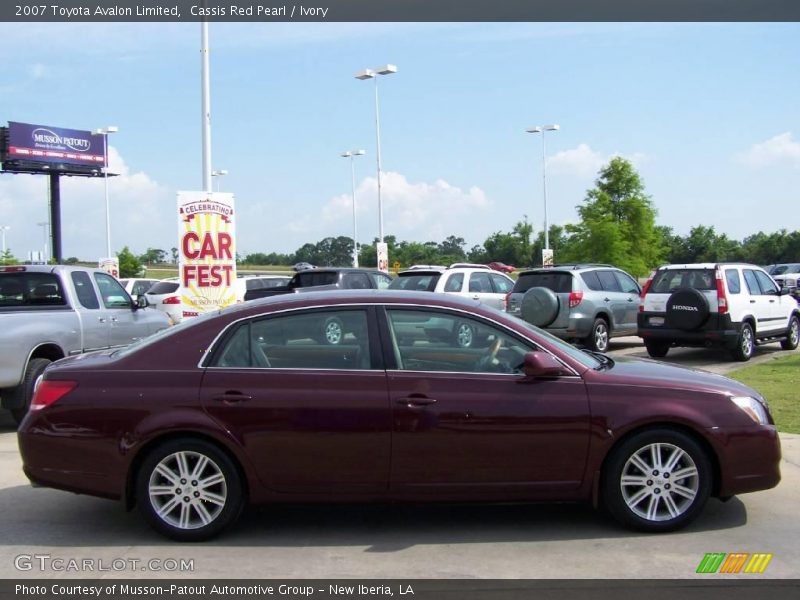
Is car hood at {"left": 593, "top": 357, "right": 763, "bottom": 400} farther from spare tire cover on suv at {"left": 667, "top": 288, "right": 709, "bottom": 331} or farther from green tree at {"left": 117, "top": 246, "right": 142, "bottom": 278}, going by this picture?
green tree at {"left": 117, "top": 246, "right": 142, "bottom": 278}

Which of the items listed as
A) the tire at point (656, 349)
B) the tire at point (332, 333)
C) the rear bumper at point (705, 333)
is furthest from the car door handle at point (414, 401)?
the tire at point (656, 349)

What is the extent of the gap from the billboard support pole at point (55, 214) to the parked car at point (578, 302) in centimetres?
5750

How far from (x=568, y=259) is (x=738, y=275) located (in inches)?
1229

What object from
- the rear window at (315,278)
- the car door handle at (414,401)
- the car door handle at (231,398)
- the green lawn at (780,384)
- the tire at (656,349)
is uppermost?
the rear window at (315,278)

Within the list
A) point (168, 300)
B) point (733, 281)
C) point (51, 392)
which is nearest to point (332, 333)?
point (51, 392)

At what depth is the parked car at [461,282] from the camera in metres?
17.2

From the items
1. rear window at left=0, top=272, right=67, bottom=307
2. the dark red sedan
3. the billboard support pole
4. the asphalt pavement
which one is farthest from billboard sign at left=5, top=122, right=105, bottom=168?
the dark red sedan

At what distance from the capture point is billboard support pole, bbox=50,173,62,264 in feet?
218

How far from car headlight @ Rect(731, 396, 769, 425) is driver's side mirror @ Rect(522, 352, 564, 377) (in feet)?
4.07

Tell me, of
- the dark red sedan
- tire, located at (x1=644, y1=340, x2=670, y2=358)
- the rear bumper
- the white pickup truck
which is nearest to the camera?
the dark red sedan

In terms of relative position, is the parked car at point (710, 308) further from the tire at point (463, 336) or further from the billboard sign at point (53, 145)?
the billboard sign at point (53, 145)

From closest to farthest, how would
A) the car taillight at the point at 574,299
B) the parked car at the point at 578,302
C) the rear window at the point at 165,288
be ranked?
the parked car at the point at 578,302 < the car taillight at the point at 574,299 < the rear window at the point at 165,288

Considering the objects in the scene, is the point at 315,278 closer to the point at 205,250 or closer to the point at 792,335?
the point at 205,250

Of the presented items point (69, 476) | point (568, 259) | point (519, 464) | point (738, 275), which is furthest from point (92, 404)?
point (568, 259)
